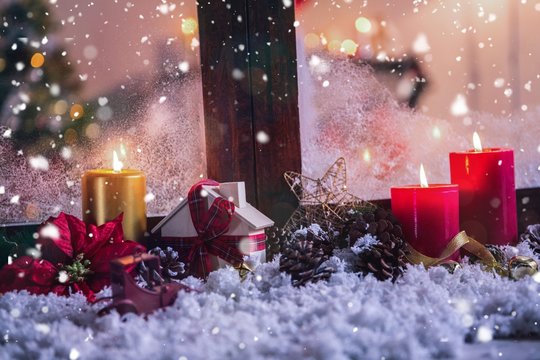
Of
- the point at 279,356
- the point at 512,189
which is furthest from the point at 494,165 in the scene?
the point at 279,356

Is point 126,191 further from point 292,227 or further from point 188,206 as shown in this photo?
point 292,227

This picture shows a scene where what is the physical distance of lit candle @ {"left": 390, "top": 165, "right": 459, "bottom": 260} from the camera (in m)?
1.11

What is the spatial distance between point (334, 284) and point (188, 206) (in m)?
0.28

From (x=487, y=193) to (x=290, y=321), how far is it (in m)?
0.58

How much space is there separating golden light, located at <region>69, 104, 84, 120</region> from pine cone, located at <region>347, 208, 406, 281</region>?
0.50 meters

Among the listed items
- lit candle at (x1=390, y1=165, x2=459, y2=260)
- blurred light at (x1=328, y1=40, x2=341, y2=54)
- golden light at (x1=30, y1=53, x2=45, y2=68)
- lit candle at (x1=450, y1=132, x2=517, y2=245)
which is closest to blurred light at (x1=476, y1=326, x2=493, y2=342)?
lit candle at (x1=390, y1=165, x2=459, y2=260)

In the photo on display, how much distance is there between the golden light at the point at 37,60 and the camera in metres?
1.16

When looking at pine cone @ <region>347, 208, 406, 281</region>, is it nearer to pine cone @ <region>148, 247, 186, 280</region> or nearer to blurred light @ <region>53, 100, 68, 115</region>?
pine cone @ <region>148, 247, 186, 280</region>

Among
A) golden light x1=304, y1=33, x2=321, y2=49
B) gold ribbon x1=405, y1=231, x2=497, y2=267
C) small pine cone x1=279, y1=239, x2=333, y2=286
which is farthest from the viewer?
golden light x1=304, y1=33, x2=321, y2=49

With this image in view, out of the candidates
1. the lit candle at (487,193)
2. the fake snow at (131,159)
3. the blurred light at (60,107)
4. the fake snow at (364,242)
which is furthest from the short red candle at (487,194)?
the blurred light at (60,107)

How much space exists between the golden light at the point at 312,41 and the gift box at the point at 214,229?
1.21 feet

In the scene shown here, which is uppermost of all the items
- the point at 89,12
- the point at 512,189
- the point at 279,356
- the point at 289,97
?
the point at 89,12

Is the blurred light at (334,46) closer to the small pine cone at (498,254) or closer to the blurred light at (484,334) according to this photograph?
the small pine cone at (498,254)

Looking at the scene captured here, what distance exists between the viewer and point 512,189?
3.99ft
